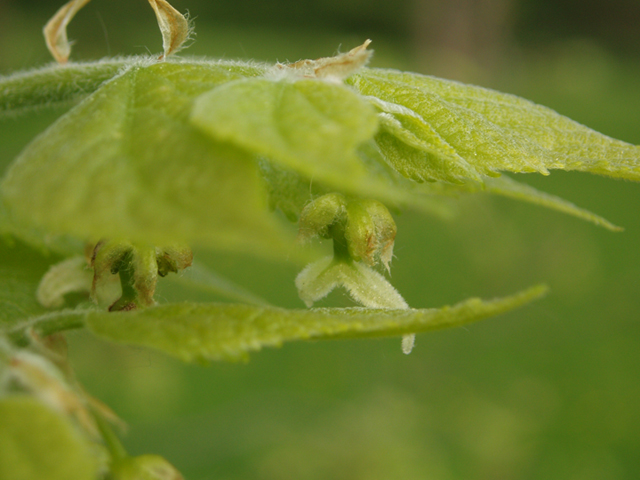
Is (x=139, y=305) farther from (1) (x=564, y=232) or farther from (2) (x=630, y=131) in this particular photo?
(2) (x=630, y=131)

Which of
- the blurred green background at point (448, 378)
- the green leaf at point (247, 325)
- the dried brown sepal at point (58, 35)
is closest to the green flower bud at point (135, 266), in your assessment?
the green leaf at point (247, 325)

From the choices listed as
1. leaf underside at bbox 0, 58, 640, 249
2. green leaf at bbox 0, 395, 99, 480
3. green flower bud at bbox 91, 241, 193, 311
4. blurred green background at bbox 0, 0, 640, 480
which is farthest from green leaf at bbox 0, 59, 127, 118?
blurred green background at bbox 0, 0, 640, 480

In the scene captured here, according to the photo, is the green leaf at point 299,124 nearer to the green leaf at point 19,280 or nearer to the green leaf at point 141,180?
the green leaf at point 141,180

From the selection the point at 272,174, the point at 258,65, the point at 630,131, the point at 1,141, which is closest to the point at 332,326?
the point at 272,174

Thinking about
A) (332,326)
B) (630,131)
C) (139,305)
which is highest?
(332,326)

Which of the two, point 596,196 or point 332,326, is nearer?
point 332,326

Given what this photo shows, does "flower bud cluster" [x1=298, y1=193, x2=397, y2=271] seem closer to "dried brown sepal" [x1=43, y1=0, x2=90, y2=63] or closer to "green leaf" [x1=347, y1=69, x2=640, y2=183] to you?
"green leaf" [x1=347, y1=69, x2=640, y2=183]

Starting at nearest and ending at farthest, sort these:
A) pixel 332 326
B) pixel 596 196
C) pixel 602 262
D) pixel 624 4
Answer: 1. pixel 332 326
2. pixel 602 262
3. pixel 596 196
4. pixel 624 4
